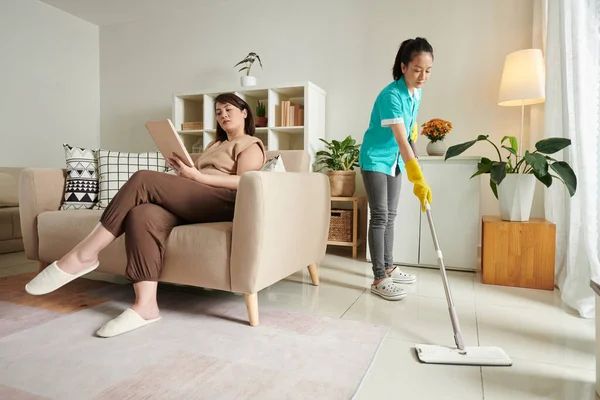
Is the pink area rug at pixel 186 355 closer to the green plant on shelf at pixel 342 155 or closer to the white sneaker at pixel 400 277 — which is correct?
the white sneaker at pixel 400 277

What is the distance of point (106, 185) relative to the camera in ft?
7.67

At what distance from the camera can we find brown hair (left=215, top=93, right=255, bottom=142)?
76.3 inches

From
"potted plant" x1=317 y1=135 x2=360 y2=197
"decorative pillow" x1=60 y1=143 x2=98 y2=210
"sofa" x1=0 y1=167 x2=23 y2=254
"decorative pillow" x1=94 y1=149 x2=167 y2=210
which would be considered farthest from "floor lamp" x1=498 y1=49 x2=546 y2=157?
"sofa" x1=0 y1=167 x2=23 y2=254

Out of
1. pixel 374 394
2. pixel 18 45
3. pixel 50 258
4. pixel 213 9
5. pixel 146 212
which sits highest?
pixel 213 9

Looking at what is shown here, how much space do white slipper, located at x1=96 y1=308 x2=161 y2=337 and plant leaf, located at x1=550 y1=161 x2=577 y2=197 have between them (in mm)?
1988

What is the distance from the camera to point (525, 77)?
2.48m

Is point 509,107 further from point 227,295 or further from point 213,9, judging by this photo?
point 213,9

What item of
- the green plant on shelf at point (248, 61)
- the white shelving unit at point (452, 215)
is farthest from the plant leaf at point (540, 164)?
the green plant on shelf at point (248, 61)

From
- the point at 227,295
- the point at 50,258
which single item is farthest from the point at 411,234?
the point at 50,258

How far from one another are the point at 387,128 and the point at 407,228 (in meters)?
0.95

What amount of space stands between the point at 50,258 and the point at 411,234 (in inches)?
84.4

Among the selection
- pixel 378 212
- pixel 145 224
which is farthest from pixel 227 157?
pixel 378 212

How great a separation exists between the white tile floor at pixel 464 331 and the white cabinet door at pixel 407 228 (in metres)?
0.18

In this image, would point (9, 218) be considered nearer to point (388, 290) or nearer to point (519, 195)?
point (388, 290)
